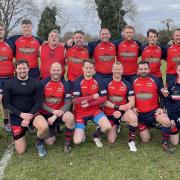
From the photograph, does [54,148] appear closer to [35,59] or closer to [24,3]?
[35,59]

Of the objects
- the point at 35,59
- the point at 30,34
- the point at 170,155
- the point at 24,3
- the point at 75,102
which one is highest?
the point at 24,3

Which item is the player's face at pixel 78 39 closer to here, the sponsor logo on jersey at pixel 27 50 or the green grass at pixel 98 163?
the sponsor logo on jersey at pixel 27 50

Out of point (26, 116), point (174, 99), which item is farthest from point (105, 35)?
point (26, 116)

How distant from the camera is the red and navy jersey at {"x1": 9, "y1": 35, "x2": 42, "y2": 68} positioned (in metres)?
7.60

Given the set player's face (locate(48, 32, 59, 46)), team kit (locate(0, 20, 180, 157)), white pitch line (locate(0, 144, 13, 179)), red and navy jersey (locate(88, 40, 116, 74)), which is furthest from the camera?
red and navy jersey (locate(88, 40, 116, 74))

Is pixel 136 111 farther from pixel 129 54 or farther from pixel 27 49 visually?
pixel 27 49

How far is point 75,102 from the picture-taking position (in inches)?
268

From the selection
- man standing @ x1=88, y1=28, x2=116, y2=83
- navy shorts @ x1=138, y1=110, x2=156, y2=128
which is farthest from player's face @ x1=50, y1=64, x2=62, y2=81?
navy shorts @ x1=138, y1=110, x2=156, y2=128

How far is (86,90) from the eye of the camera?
22.5ft

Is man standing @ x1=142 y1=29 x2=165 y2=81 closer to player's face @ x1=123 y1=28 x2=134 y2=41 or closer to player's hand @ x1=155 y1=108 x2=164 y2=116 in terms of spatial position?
player's face @ x1=123 y1=28 x2=134 y2=41

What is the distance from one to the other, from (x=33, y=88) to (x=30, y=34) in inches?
68.9

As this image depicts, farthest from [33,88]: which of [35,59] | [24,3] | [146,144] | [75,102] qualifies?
[24,3]

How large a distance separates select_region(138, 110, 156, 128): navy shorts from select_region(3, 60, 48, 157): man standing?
5.86 ft

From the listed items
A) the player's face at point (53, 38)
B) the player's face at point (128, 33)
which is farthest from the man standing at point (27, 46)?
the player's face at point (128, 33)
